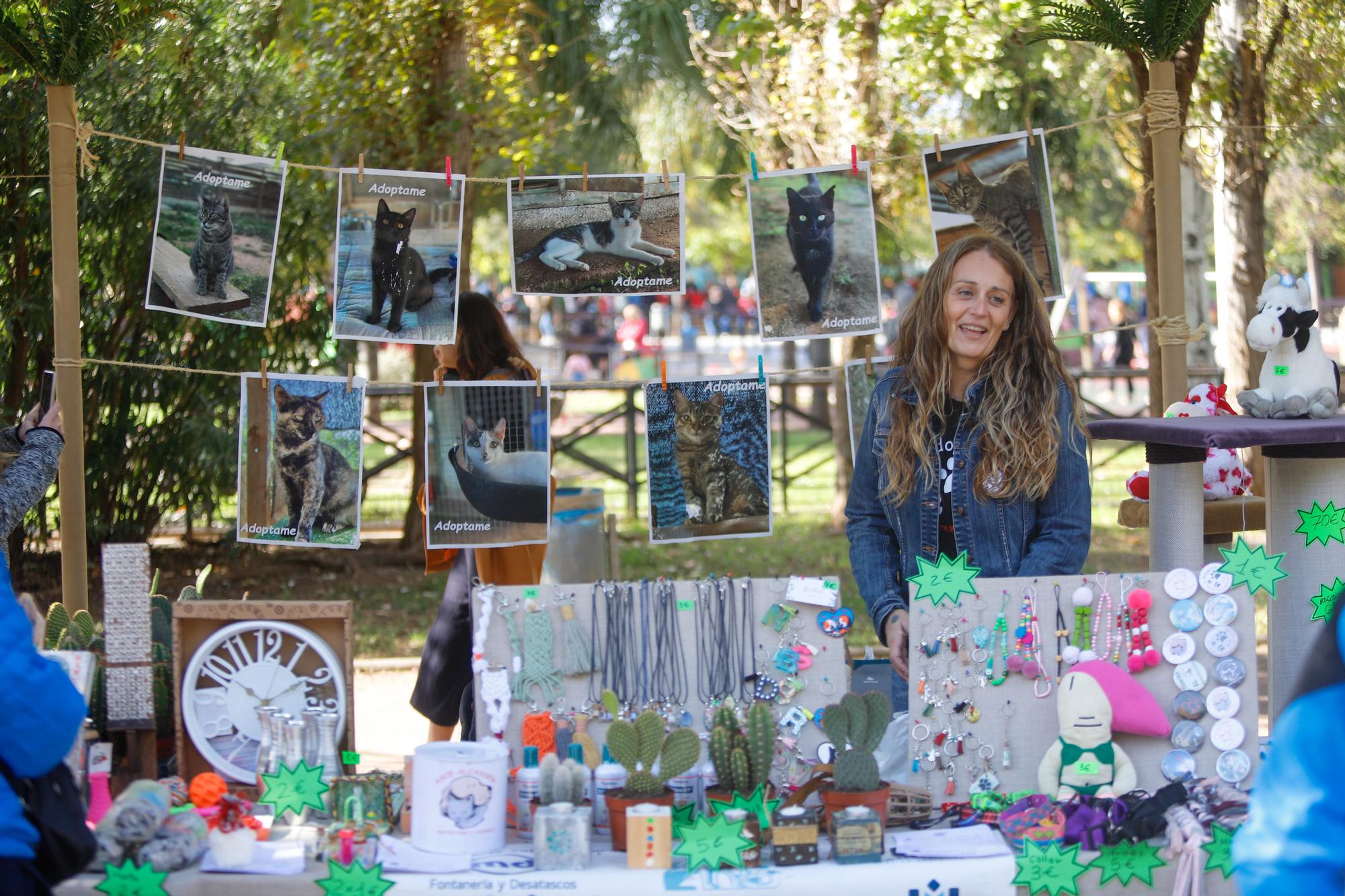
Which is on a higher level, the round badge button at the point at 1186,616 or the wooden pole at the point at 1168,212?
the wooden pole at the point at 1168,212

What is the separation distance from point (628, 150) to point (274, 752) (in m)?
11.3

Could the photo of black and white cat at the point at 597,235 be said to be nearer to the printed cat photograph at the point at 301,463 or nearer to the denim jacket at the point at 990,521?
the printed cat photograph at the point at 301,463

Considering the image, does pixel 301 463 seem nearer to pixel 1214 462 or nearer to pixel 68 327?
pixel 68 327

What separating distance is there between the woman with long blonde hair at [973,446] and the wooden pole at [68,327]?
6.82 ft

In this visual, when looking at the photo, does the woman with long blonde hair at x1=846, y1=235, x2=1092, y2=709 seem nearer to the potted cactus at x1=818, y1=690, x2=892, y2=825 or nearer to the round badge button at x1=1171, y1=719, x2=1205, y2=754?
the potted cactus at x1=818, y1=690, x2=892, y2=825

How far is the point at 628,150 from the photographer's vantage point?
512 inches

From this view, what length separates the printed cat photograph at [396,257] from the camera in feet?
11.7

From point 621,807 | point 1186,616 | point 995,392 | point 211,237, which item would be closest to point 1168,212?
point 995,392

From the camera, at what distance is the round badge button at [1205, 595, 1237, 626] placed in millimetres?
2359

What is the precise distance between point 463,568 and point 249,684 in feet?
4.95

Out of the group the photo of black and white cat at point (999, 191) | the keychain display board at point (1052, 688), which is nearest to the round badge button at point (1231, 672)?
the keychain display board at point (1052, 688)

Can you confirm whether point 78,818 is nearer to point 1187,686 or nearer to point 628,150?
point 1187,686

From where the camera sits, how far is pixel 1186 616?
2.36 meters

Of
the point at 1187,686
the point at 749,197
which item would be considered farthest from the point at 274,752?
the point at 749,197
